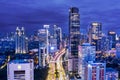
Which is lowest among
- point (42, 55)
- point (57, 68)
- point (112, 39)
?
point (57, 68)

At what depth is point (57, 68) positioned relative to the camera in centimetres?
1859

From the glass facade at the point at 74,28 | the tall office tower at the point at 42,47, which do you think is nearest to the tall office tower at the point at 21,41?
the tall office tower at the point at 42,47

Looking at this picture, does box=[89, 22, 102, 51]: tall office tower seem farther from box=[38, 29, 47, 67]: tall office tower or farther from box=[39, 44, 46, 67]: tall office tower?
box=[39, 44, 46, 67]: tall office tower

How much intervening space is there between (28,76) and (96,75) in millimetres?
2674

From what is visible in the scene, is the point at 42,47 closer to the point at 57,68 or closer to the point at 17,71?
the point at 57,68

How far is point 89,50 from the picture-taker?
18.8 m

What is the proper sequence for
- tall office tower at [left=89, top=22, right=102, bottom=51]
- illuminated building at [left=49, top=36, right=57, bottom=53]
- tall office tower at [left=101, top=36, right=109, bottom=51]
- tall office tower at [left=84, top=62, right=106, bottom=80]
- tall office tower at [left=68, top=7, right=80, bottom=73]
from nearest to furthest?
tall office tower at [left=84, top=62, right=106, bottom=80]
tall office tower at [left=68, top=7, right=80, bottom=73]
illuminated building at [left=49, top=36, right=57, bottom=53]
tall office tower at [left=89, top=22, right=102, bottom=51]
tall office tower at [left=101, top=36, right=109, bottom=51]

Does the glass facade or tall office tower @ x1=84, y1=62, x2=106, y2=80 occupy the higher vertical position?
the glass facade

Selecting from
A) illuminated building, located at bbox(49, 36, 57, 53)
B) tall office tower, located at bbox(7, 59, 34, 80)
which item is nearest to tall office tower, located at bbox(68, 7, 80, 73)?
illuminated building, located at bbox(49, 36, 57, 53)

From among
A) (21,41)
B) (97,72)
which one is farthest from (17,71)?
(21,41)

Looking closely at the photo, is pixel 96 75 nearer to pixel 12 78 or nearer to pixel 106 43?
pixel 12 78

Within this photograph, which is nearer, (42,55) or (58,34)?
(42,55)

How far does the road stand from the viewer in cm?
1586

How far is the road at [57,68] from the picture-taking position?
1586 cm
